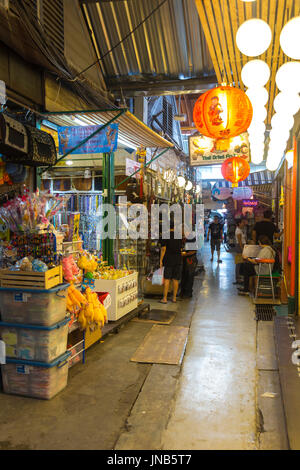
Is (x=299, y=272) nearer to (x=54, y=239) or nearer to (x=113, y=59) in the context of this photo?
(x=54, y=239)

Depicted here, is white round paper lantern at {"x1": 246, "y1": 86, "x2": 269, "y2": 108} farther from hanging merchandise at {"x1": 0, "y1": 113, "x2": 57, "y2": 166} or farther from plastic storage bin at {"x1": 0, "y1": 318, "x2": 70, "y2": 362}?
plastic storage bin at {"x1": 0, "y1": 318, "x2": 70, "y2": 362}

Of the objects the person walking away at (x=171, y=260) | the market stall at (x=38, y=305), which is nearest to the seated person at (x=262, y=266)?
the person walking away at (x=171, y=260)

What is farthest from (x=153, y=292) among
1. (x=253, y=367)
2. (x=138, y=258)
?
(x=253, y=367)

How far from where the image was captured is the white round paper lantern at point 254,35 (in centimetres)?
393

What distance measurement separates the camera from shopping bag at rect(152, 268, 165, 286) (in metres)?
8.80

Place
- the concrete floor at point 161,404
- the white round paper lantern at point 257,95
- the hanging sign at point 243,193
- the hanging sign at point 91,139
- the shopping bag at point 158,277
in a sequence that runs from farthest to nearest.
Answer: the hanging sign at point 243,193 < the shopping bag at point 158,277 < the white round paper lantern at point 257,95 < the hanging sign at point 91,139 < the concrete floor at point 161,404

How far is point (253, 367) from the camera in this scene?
4766mm

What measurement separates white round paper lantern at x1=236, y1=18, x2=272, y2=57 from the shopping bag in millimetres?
5576

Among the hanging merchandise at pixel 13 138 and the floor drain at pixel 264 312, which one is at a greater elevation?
the hanging merchandise at pixel 13 138

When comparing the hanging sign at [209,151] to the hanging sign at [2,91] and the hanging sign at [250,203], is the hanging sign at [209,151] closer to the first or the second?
the hanging sign at [2,91]

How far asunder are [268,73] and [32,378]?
5.05m

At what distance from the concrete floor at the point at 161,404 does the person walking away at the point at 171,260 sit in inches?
106

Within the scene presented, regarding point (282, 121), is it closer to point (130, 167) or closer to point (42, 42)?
point (130, 167)

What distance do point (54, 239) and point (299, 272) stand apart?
5.07m
